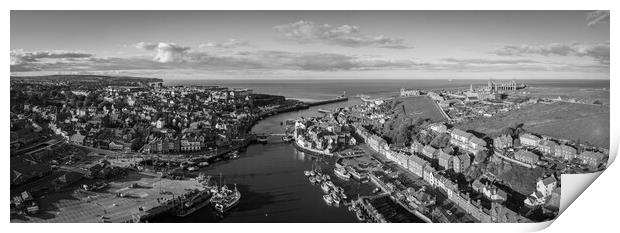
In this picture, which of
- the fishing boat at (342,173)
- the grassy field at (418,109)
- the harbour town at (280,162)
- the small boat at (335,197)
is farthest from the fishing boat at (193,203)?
the grassy field at (418,109)

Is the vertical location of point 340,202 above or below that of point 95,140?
below

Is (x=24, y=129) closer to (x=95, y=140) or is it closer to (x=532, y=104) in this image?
(x=95, y=140)

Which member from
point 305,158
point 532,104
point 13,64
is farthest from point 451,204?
point 13,64

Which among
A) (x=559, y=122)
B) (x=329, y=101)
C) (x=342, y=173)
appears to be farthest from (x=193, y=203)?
(x=329, y=101)

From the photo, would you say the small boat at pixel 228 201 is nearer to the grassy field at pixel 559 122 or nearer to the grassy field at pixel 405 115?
the grassy field at pixel 405 115

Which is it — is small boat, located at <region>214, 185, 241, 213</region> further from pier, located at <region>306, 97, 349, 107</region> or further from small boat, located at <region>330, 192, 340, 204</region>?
pier, located at <region>306, 97, 349, 107</region>

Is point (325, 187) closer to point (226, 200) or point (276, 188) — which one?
point (276, 188)
